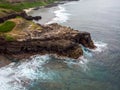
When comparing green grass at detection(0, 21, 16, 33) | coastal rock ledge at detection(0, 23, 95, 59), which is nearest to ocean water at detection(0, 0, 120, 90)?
coastal rock ledge at detection(0, 23, 95, 59)

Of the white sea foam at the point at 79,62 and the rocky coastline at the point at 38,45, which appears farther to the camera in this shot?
the rocky coastline at the point at 38,45

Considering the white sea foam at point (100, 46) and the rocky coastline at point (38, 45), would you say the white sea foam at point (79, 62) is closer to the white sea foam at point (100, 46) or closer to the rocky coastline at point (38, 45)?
the rocky coastline at point (38, 45)

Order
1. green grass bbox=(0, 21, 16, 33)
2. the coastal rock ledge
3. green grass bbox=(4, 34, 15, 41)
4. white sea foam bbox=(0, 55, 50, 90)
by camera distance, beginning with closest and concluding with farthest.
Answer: white sea foam bbox=(0, 55, 50, 90) → the coastal rock ledge → green grass bbox=(4, 34, 15, 41) → green grass bbox=(0, 21, 16, 33)

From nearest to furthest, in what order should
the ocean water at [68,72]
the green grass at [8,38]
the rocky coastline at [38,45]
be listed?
the ocean water at [68,72] < the rocky coastline at [38,45] < the green grass at [8,38]

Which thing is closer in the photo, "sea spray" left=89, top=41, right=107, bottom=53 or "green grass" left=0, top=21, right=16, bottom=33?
"sea spray" left=89, top=41, right=107, bottom=53

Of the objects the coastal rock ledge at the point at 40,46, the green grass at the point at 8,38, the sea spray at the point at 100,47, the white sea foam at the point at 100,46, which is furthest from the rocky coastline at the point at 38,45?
the white sea foam at the point at 100,46

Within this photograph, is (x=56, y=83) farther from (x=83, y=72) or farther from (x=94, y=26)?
(x=94, y=26)

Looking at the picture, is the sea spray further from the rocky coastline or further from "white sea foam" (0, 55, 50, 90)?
"white sea foam" (0, 55, 50, 90)

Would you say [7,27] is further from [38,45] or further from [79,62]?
[79,62]

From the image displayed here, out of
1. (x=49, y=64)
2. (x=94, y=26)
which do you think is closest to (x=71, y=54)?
(x=49, y=64)

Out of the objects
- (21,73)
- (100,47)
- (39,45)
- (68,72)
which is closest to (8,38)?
(39,45)
